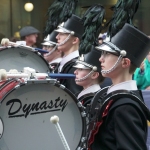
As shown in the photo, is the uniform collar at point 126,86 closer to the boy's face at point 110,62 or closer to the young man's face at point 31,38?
the boy's face at point 110,62

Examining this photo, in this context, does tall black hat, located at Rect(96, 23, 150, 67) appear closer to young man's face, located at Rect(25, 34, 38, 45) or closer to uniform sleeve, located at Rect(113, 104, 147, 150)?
uniform sleeve, located at Rect(113, 104, 147, 150)

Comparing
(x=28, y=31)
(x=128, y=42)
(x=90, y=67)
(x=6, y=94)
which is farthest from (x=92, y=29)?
(x=28, y=31)

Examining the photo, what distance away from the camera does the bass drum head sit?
4152 millimetres

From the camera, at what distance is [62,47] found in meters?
5.15

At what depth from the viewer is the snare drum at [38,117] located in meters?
2.85

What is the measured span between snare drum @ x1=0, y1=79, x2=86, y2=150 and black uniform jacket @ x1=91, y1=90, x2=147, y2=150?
31cm

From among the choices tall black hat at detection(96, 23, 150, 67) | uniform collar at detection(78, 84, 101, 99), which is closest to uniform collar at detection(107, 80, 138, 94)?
tall black hat at detection(96, 23, 150, 67)

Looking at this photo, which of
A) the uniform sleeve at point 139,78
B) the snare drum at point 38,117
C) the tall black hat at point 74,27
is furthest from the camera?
the uniform sleeve at point 139,78

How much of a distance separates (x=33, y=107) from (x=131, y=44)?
0.66m

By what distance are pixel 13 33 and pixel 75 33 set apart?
6652 mm

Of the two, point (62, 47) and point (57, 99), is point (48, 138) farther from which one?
point (62, 47)

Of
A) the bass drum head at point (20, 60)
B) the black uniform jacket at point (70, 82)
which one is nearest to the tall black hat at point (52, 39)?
the black uniform jacket at point (70, 82)

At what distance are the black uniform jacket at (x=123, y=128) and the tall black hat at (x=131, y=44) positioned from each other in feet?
1.05

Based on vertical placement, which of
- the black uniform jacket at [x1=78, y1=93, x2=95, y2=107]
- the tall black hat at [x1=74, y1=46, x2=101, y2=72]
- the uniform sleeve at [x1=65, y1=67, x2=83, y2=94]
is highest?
the tall black hat at [x1=74, y1=46, x2=101, y2=72]
